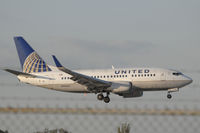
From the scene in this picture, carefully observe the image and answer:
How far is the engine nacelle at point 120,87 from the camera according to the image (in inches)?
2020

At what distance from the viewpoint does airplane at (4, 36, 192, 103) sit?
50938 millimetres

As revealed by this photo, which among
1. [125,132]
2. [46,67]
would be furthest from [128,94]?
[125,132]

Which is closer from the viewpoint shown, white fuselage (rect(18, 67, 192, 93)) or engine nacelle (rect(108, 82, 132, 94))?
white fuselage (rect(18, 67, 192, 93))

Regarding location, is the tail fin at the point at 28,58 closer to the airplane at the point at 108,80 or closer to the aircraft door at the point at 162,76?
the airplane at the point at 108,80

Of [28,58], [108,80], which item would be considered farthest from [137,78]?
[28,58]

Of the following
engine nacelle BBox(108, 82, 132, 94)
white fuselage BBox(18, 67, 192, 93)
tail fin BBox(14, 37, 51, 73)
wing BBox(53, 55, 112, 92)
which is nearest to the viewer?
white fuselage BBox(18, 67, 192, 93)

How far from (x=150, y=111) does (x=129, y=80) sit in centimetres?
4273

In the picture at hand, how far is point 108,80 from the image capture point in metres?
53.8

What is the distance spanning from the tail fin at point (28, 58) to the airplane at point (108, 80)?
0.21 m

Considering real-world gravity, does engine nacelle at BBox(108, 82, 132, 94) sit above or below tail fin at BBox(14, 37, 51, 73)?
below

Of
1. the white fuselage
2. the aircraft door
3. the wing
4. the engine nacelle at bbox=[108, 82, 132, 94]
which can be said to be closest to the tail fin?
the white fuselage

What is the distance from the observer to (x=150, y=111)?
9328 mm

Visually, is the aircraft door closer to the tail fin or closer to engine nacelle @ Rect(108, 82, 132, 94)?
engine nacelle @ Rect(108, 82, 132, 94)

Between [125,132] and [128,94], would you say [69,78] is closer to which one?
[128,94]
